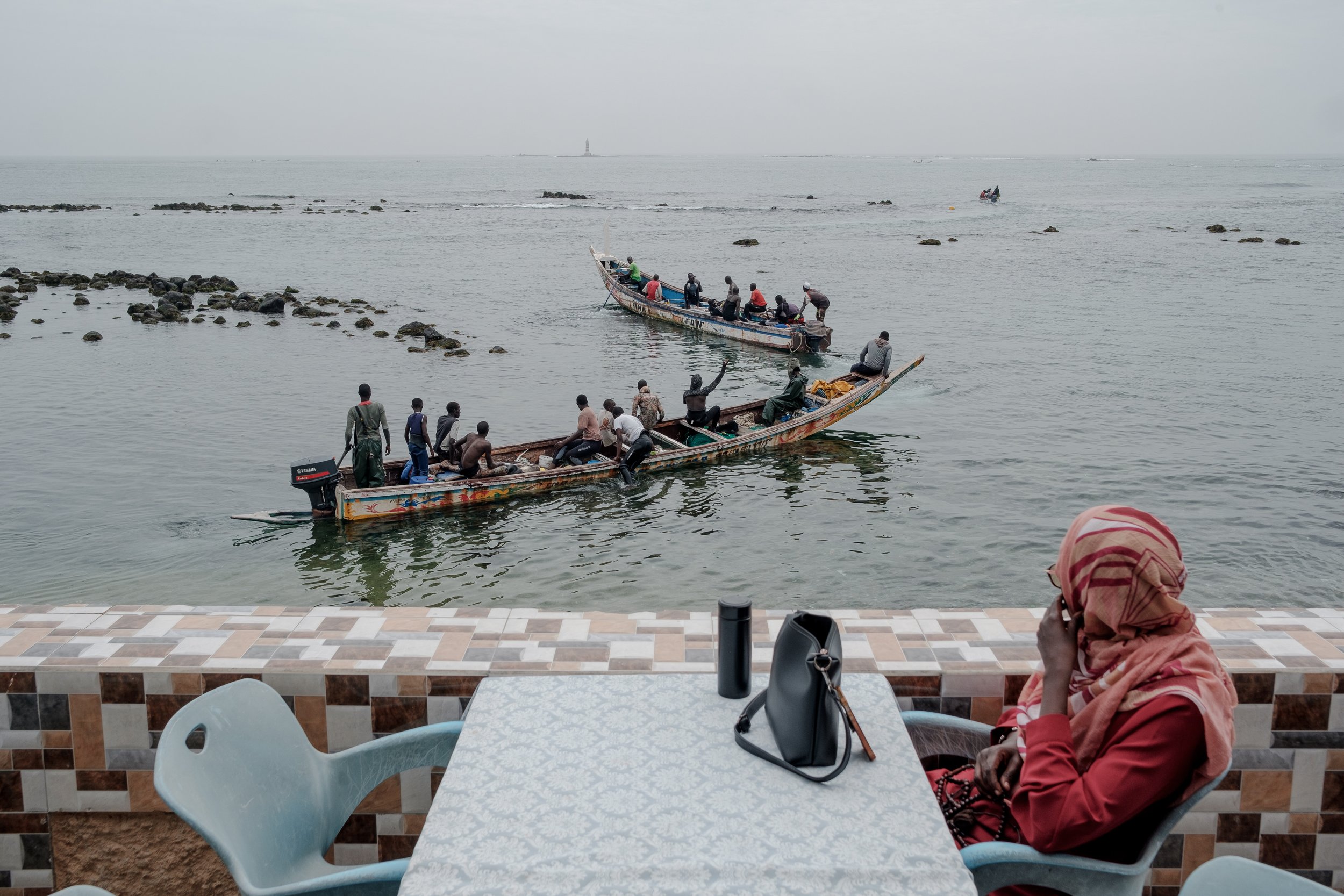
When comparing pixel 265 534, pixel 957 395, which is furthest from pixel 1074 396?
pixel 265 534

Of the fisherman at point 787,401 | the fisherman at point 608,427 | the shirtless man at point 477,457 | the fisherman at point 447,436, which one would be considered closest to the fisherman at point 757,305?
the fisherman at point 787,401

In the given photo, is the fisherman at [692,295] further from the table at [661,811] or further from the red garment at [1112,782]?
the red garment at [1112,782]

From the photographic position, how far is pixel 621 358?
29.5 m

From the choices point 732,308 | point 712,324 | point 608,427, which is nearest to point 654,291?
point 712,324

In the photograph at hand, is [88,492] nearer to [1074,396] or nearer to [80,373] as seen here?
[80,373]

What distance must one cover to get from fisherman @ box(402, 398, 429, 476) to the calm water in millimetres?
933

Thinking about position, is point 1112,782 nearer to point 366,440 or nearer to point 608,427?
point 366,440

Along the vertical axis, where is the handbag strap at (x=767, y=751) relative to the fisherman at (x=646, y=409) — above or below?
above

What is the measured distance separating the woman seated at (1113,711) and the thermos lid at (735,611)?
2.73ft

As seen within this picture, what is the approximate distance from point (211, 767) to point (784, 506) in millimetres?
14173

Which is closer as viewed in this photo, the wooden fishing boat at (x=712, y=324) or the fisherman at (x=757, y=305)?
the wooden fishing boat at (x=712, y=324)

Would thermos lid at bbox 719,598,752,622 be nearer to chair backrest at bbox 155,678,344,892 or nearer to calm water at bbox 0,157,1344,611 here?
chair backrest at bbox 155,678,344,892

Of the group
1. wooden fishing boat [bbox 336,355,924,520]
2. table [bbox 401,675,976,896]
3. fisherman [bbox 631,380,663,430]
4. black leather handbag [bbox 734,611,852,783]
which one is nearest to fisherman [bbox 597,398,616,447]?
wooden fishing boat [bbox 336,355,924,520]

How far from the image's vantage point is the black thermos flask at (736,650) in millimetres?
3010
